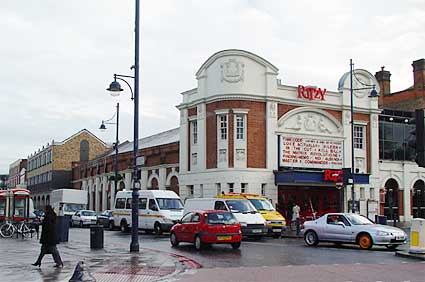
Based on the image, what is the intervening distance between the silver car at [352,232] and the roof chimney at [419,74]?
40.6m

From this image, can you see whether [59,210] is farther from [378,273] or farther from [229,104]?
[378,273]

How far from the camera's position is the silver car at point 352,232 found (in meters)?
22.4

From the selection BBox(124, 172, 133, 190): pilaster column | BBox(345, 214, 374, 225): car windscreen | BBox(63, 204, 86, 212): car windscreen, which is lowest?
BBox(63, 204, 86, 212): car windscreen

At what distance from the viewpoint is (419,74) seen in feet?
201

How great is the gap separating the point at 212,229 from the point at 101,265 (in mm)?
6179

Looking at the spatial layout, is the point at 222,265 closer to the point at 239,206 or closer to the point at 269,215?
the point at 239,206

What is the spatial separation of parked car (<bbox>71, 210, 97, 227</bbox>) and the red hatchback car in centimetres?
2562

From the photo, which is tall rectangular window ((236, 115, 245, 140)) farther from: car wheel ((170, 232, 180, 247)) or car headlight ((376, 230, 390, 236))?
car headlight ((376, 230, 390, 236))

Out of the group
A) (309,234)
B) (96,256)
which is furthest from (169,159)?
(96,256)

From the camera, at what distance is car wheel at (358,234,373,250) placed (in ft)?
74.6

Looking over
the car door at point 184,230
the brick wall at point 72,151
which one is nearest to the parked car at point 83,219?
the car door at point 184,230

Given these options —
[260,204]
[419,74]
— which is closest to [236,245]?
[260,204]

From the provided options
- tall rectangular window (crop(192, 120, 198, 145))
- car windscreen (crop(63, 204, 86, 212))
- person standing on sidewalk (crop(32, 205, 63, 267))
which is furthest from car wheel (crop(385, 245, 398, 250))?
car windscreen (crop(63, 204, 86, 212))

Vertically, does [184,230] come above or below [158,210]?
below
